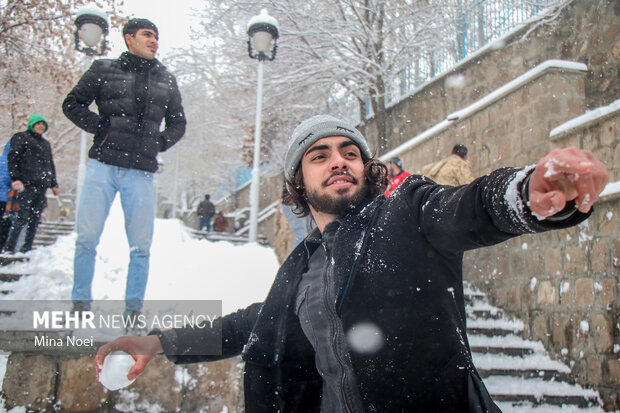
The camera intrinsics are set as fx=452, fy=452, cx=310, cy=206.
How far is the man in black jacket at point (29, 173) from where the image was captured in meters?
5.72

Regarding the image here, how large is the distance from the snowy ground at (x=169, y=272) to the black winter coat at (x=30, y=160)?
3.29 ft

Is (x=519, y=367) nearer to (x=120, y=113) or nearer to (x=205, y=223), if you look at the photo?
(x=120, y=113)

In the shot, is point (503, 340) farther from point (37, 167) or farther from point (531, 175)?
point (37, 167)

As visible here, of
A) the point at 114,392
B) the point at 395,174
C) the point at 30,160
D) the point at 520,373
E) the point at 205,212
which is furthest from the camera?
the point at 205,212

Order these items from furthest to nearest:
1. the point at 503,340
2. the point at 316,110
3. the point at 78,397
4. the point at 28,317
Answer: the point at 316,110, the point at 503,340, the point at 28,317, the point at 78,397

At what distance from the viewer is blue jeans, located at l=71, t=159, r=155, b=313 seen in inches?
132

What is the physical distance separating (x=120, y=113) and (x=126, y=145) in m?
0.26

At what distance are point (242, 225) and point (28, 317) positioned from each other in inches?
553

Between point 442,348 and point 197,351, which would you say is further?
point 197,351

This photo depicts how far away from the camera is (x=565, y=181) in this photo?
0.97m

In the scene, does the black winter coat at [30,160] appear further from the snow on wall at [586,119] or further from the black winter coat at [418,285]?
the snow on wall at [586,119]

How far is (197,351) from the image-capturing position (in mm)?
1885

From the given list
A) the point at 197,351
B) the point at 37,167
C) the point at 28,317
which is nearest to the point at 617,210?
the point at 197,351

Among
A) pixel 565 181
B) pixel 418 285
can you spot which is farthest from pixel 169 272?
pixel 565 181
